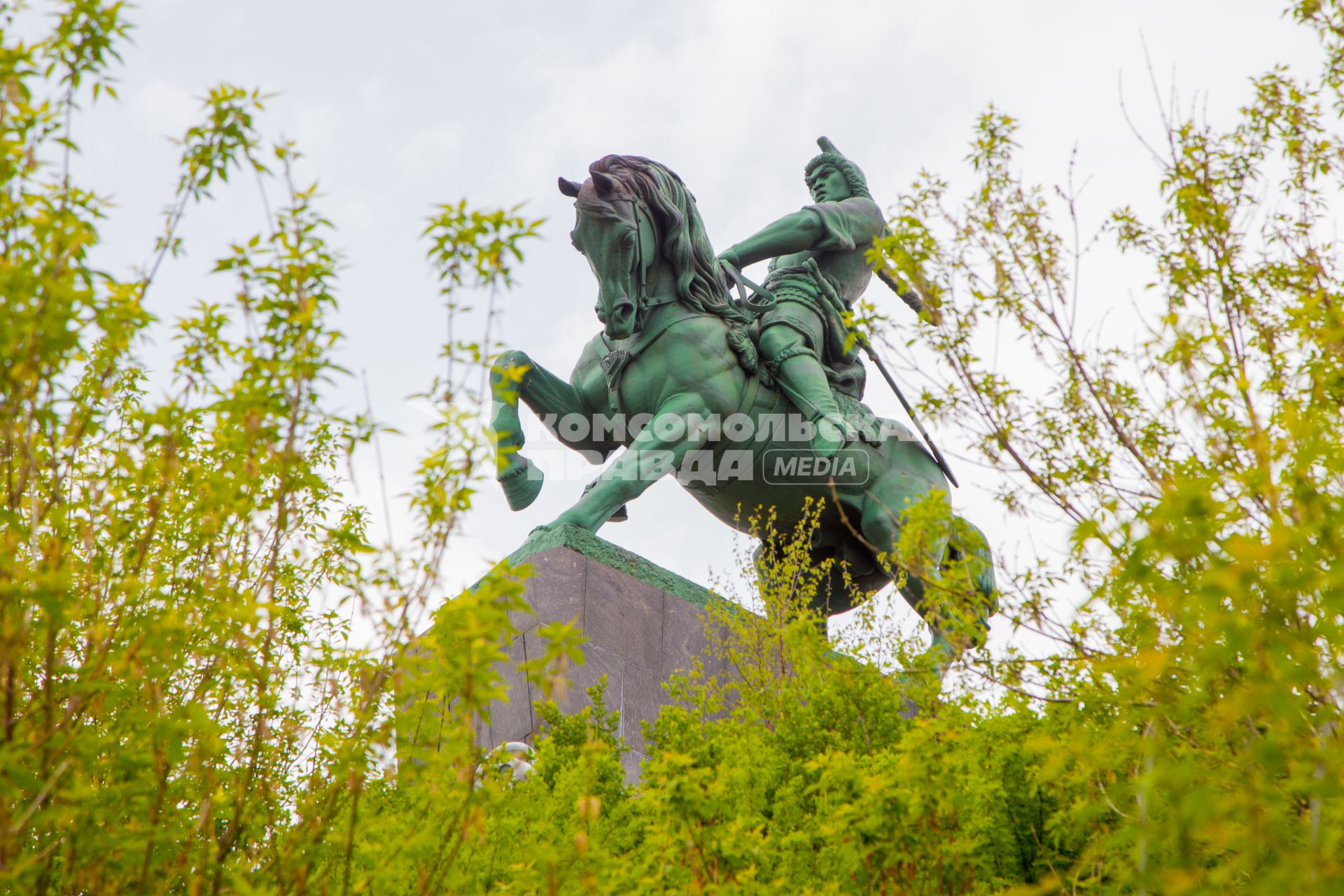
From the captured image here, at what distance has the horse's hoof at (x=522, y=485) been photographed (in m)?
7.94

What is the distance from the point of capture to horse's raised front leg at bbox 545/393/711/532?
773 centimetres

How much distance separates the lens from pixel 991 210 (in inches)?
252

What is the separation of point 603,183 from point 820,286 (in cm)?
205

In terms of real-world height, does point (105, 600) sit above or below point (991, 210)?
below

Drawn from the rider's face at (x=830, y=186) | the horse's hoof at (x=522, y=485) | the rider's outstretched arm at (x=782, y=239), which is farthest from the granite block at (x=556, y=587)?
the rider's face at (x=830, y=186)

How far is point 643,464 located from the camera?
7.86 meters

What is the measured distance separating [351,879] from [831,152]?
720cm

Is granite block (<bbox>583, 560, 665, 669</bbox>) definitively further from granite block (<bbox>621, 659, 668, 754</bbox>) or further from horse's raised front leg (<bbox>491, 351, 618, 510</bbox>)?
horse's raised front leg (<bbox>491, 351, 618, 510</bbox>)

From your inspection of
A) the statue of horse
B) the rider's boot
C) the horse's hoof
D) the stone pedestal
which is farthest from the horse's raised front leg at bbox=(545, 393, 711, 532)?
the rider's boot

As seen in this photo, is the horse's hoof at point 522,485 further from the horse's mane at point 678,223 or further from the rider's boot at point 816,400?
the rider's boot at point 816,400

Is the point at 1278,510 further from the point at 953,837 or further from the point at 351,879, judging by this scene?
the point at 351,879

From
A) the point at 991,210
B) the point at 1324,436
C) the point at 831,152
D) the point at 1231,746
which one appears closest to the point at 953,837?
the point at 1231,746

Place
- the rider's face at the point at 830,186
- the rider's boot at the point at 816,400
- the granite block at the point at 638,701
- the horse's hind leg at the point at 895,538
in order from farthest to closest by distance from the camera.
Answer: the rider's face at the point at 830,186 < the rider's boot at the point at 816,400 < the horse's hind leg at the point at 895,538 < the granite block at the point at 638,701

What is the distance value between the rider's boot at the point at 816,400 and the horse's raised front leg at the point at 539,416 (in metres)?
1.13
